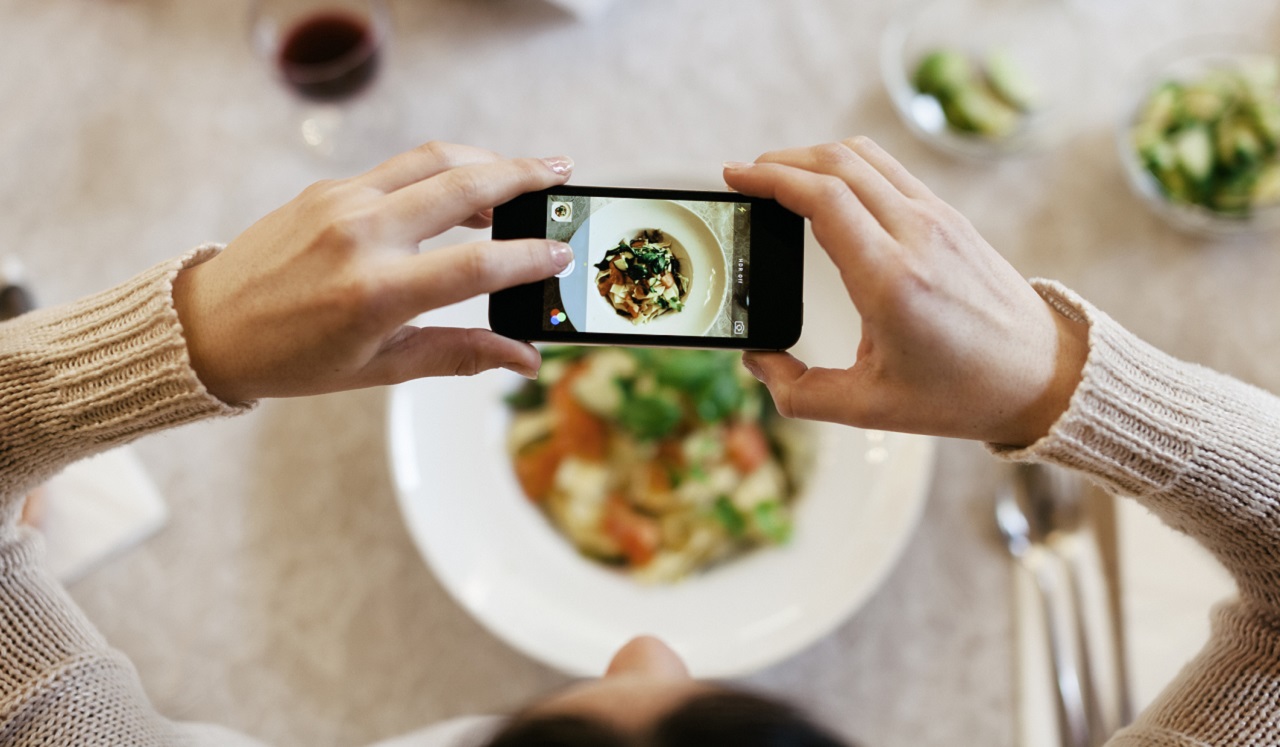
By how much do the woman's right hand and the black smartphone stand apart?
36mm

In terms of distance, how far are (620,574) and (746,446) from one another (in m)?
0.20

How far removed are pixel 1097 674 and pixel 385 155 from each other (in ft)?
3.43

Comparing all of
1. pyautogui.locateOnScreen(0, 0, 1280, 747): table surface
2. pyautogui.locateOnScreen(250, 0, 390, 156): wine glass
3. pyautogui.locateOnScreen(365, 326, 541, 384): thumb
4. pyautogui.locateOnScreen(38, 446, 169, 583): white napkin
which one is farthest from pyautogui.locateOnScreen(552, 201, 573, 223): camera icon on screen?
pyautogui.locateOnScreen(38, 446, 169, 583): white napkin

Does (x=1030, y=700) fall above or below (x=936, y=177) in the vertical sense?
below

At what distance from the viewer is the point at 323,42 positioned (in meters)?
1.10

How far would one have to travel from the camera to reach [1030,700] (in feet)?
3.10

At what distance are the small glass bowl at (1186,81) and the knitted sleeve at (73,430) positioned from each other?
1026 millimetres

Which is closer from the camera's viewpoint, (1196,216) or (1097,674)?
(1097,674)

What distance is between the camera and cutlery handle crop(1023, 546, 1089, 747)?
90 centimetres

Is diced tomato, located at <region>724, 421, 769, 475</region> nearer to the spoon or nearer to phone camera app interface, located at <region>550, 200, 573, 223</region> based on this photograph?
the spoon

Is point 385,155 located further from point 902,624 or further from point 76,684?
point 902,624

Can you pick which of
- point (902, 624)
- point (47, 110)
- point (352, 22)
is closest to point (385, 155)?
point (352, 22)

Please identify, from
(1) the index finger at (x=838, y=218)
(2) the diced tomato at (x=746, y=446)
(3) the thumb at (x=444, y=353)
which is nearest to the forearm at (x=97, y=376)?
(3) the thumb at (x=444, y=353)

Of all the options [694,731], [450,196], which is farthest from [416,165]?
[694,731]
